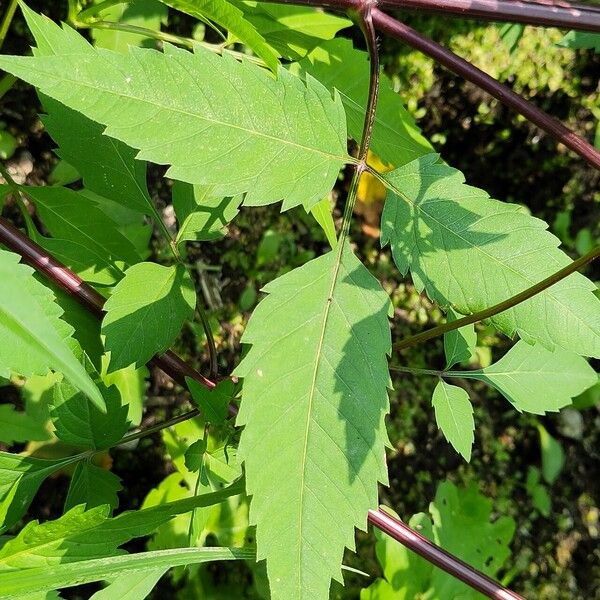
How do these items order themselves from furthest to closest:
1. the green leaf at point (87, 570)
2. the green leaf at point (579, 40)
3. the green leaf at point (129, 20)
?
the green leaf at point (129, 20) < the green leaf at point (579, 40) < the green leaf at point (87, 570)

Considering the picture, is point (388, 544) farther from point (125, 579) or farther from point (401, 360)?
point (125, 579)

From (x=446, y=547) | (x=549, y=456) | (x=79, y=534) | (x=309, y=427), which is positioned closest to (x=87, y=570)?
(x=79, y=534)

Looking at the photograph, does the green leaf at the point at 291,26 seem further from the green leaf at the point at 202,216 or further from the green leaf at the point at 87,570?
the green leaf at the point at 87,570

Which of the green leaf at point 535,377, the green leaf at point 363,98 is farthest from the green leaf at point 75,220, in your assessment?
the green leaf at point 535,377

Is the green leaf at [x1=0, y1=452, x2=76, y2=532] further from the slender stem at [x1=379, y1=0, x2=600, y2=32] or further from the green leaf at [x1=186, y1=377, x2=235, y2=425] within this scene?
the slender stem at [x1=379, y1=0, x2=600, y2=32]

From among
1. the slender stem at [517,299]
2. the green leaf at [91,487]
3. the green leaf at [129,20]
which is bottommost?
the green leaf at [91,487]

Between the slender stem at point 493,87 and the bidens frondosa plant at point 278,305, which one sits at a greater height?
the slender stem at point 493,87

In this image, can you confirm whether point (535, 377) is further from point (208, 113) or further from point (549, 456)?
point (549, 456)

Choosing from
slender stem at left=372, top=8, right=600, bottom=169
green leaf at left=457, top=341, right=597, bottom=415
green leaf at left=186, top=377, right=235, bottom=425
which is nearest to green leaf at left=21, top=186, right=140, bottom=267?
green leaf at left=186, top=377, right=235, bottom=425
